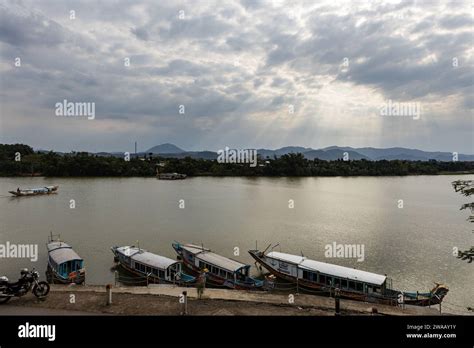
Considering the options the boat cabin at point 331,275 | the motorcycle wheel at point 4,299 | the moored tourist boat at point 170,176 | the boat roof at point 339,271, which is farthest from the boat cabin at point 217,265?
the moored tourist boat at point 170,176

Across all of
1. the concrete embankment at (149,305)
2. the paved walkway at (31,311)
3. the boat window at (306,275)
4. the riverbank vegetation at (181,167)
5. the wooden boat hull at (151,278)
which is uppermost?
the riverbank vegetation at (181,167)

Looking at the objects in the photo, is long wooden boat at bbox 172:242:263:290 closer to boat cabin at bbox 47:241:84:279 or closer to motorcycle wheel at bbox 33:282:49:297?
boat cabin at bbox 47:241:84:279

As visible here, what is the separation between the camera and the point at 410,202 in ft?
150

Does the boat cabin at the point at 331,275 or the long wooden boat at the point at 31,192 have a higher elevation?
the long wooden boat at the point at 31,192

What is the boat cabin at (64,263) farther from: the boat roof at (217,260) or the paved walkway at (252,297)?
the boat roof at (217,260)

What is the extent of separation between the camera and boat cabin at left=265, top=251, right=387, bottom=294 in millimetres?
15031

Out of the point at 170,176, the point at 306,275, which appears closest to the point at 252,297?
the point at 306,275

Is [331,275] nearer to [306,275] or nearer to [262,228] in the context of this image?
[306,275]

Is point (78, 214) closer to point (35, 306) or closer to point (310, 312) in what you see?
point (35, 306)

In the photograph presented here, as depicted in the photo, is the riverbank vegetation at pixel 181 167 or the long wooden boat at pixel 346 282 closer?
the long wooden boat at pixel 346 282

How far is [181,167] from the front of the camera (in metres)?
88.1

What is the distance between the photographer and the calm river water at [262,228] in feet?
64.7

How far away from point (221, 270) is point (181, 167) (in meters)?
73.0

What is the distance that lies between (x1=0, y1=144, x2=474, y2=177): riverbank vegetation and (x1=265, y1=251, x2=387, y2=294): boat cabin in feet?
230
